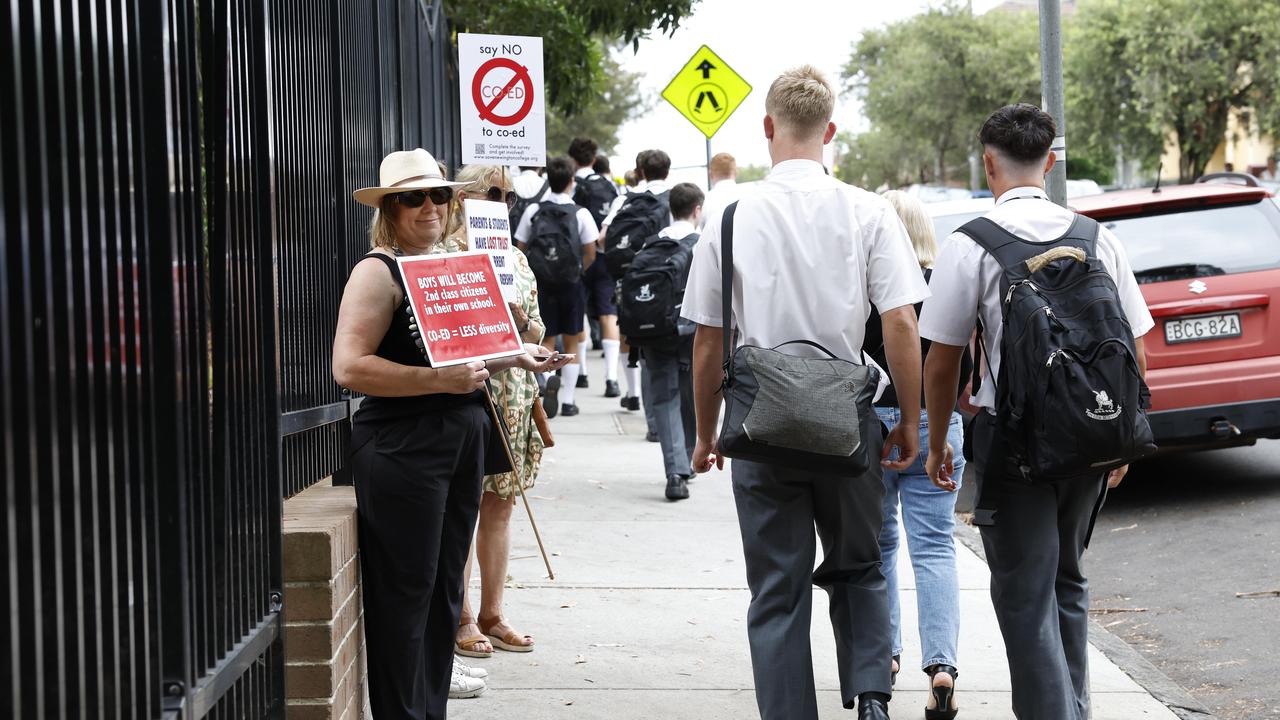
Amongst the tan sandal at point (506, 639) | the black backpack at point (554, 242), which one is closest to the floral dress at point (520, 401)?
the tan sandal at point (506, 639)

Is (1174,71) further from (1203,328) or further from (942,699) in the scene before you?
(942,699)

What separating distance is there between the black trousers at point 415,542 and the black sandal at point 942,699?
169 centimetres

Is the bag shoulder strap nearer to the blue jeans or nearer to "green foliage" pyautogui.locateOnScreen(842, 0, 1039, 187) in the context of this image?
the blue jeans

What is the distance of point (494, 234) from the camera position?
602cm

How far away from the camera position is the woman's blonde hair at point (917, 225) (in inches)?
212

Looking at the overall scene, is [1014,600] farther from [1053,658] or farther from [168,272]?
[168,272]

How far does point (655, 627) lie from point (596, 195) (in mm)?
8049

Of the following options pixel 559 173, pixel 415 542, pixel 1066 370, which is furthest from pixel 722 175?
pixel 1066 370

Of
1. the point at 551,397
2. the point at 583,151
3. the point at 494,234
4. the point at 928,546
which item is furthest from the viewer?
the point at 583,151

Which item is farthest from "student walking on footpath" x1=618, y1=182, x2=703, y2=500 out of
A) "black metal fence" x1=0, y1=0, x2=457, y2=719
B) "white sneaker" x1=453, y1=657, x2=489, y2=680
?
"black metal fence" x1=0, y1=0, x2=457, y2=719

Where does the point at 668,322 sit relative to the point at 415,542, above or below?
above

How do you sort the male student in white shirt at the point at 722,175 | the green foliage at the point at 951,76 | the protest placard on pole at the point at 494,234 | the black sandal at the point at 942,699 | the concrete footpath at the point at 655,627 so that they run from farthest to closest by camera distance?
the green foliage at the point at 951,76 → the male student in white shirt at the point at 722,175 → the protest placard on pole at the point at 494,234 → the concrete footpath at the point at 655,627 → the black sandal at the point at 942,699

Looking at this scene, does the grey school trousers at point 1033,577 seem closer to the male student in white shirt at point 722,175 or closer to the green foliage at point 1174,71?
the male student in white shirt at point 722,175

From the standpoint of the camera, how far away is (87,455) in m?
2.16
